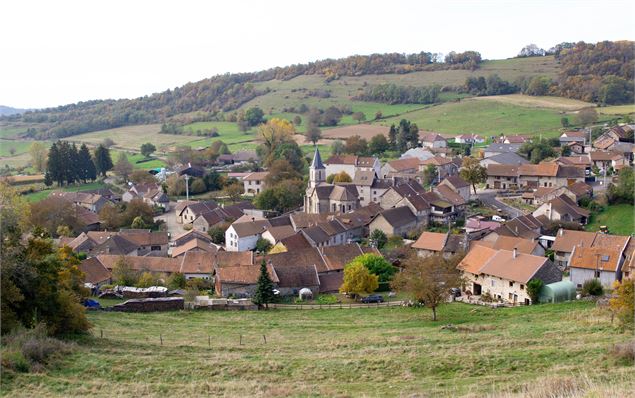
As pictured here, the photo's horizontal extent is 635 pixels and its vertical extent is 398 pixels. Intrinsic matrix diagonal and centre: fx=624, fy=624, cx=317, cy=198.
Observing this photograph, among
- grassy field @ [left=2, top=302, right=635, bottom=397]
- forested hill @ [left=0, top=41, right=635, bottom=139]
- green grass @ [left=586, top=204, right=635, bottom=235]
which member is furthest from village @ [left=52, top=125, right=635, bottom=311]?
forested hill @ [left=0, top=41, right=635, bottom=139]

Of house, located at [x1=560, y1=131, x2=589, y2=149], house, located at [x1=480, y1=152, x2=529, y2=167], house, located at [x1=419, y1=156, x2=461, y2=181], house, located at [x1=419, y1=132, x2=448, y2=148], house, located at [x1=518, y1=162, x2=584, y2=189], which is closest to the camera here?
house, located at [x1=518, y1=162, x2=584, y2=189]

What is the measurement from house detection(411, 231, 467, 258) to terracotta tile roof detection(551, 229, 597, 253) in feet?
19.0

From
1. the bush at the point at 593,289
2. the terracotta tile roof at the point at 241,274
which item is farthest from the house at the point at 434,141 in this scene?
the bush at the point at 593,289

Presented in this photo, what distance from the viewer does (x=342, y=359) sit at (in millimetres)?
19188

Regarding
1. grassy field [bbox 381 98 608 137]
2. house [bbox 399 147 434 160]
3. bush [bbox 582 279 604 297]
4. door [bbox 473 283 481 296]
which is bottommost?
door [bbox 473 283 481 296]

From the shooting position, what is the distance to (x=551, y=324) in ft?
81.0

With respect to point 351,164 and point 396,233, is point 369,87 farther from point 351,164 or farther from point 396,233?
point 396,233

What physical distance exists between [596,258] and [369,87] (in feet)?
349

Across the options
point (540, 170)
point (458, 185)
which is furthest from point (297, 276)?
point (540, 170)

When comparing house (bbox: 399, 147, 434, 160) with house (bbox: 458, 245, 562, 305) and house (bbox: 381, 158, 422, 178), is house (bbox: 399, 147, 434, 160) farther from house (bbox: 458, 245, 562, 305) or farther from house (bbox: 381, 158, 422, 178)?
house (bbox: 458, 245, 562, 305)

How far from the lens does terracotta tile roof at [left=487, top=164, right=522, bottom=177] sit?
203ft

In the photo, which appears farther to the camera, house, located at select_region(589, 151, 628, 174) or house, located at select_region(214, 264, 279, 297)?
house, located at select_region(589, 151, 628, 174)

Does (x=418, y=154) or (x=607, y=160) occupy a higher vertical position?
(x=418, y=154)

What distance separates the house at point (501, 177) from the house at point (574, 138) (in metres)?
17.5
